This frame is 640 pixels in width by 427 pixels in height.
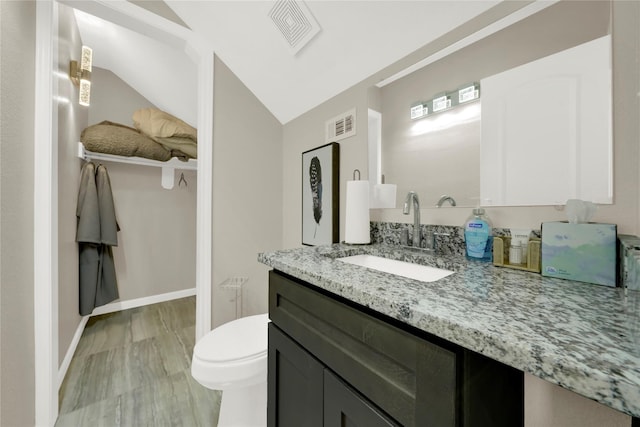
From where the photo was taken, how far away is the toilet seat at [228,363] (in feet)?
3.47

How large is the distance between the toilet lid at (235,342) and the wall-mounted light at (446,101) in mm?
1281

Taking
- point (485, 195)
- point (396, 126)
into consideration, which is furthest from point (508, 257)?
point (396, 126)

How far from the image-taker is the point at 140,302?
9.08 ft

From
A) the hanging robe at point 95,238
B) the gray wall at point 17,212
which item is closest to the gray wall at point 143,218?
the hanging robe at point 95,238

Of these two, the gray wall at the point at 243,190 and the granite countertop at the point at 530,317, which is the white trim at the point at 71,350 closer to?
the gray wall at the point at 243,190

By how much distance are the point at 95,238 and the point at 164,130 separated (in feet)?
3.59

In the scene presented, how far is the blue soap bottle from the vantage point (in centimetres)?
84

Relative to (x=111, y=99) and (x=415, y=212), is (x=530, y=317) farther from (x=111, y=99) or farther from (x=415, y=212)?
(x=111, y=99)

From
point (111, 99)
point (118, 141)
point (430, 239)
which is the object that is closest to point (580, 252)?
point (430, 239)

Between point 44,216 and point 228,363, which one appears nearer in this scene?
point 228,363

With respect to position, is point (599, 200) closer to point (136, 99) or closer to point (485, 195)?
point (485, 195)

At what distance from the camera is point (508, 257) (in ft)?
2.61

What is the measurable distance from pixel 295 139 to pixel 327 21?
799 mm

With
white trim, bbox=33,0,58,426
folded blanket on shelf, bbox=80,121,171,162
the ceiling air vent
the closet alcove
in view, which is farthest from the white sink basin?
folded blanket on shelf, bbox=80,121,171,162
